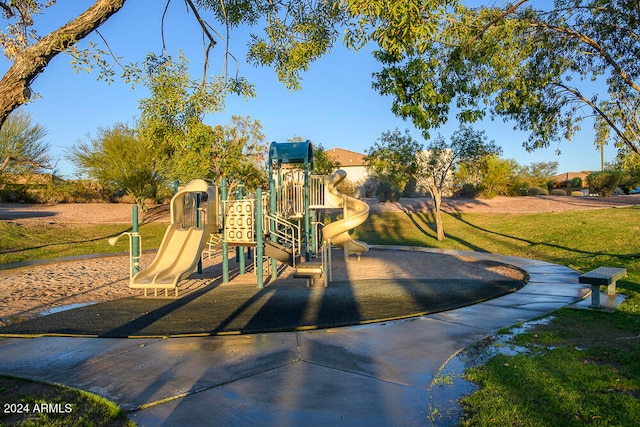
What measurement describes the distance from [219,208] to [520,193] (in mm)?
36553

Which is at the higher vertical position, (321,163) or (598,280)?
(321,163)

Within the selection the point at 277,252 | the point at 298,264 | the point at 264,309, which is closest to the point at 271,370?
the point at 264,309

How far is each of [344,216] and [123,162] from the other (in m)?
21.8

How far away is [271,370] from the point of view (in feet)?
17.4

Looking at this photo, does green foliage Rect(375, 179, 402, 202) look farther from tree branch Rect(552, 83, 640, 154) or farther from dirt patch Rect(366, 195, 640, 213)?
tree branch Rect(552, 83, 640, 154)

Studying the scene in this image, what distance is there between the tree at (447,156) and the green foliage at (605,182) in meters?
19.9

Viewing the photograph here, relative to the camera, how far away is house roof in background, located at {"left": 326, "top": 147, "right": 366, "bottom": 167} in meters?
56.3

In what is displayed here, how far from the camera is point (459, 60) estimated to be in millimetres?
7883

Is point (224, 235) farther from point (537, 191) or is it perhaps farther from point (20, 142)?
point (537, 191)

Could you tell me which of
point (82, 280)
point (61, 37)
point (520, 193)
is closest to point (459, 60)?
point (61, 37)

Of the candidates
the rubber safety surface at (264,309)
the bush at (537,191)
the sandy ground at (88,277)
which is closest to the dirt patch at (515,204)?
the sandy ground at (88,277)

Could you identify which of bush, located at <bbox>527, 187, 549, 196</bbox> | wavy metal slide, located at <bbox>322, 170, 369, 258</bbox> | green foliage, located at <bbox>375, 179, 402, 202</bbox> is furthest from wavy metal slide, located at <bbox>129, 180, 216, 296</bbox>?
bush, located at <bbox>527, 187, 549, 196</bbox>

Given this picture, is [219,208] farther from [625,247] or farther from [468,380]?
[625,247]

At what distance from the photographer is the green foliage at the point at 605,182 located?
35750 millimetres
